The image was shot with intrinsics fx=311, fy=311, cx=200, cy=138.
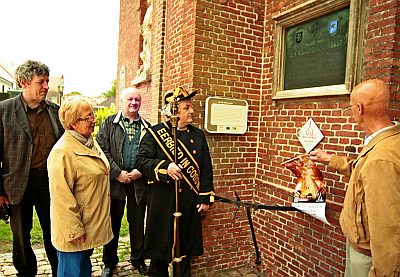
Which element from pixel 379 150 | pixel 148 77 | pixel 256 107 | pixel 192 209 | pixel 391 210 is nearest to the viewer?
pixel 391 210

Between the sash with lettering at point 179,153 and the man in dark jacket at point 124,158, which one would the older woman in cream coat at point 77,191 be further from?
the man in dark jacket at point 124,158

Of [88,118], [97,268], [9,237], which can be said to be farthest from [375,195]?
[9,237]

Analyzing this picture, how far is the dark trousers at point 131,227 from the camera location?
3.78 meters

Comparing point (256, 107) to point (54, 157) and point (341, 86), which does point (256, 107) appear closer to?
point (341, 86)

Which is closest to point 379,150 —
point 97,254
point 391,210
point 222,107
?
point 391,210

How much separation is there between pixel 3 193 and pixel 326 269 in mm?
3332

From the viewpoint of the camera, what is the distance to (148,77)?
7.63 m

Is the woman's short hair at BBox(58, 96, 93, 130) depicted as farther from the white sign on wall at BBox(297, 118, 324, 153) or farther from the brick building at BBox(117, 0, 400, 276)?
the white sign on wall at BBox(297, 118, 324, 153)

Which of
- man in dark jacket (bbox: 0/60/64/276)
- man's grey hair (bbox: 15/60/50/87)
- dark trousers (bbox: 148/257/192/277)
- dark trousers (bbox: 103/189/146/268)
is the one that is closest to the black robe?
dark trousers (bbox: 148/257/192/277)

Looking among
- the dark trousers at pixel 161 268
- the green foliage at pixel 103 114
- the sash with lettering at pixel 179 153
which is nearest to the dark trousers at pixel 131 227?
the dark trousers at pixel 161 268

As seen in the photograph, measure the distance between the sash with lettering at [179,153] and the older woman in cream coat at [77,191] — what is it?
68 cm

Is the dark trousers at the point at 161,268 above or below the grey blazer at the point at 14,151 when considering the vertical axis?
below

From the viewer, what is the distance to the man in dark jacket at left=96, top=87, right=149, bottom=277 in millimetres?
3715

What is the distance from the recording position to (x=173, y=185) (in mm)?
3219
